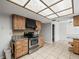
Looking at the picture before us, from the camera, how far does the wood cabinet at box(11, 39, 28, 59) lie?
11.2 ft

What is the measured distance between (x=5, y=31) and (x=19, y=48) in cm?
109

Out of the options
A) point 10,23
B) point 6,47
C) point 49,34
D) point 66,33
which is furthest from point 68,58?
point 66,33

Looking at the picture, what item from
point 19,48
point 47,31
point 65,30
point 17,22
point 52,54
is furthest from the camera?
point 65,30

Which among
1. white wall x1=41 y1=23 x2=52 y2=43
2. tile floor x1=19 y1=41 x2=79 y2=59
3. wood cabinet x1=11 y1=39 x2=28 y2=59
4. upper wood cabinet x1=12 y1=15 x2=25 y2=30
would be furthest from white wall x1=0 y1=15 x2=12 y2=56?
white wall x1=41 y1=23 x2=52 y2=43

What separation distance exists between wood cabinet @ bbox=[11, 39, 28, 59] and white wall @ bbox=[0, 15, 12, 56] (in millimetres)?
437

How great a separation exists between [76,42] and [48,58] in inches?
71.2

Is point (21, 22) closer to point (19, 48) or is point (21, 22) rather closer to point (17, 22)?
point (17, 22)

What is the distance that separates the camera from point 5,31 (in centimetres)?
365

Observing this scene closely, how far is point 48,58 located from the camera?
3541mm

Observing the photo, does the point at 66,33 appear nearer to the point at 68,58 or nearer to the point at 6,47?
the point at 68,58

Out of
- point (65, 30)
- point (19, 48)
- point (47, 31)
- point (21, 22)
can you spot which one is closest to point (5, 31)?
point (21, 22)

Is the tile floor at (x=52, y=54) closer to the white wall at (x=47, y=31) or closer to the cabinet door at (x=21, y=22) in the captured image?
the cabinet door at (x=21, y=22)

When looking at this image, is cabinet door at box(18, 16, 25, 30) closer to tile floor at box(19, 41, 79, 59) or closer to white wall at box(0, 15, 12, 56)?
white wall at box(0, 15, 12, 56)

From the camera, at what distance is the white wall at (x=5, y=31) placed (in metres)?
3.47
